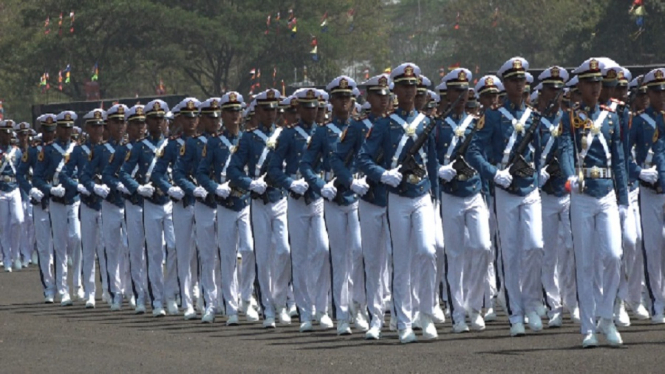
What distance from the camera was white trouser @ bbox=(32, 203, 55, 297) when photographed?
2304 cm

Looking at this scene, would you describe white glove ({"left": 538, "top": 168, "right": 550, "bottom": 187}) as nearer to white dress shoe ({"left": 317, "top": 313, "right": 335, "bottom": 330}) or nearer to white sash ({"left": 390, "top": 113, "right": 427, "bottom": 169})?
white sash ({"left": 390, "top": 113, "right": 427, "bottom": 169})

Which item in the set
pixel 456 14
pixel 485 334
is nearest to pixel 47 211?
pixel 485 334

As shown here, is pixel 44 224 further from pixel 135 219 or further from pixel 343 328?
pixel 343 328

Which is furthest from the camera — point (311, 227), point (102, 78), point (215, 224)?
point (102, 78)

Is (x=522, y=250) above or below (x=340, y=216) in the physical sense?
below

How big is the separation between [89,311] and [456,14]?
70.1m

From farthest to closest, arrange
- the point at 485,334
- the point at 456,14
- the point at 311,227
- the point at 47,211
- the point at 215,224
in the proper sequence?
the point at 456,14, the point at 47,211, the point at 215,224, the point at 311,227, the point at 485,334

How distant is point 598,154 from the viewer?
14.7 meters

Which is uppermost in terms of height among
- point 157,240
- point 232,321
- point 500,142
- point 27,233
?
point 500,142

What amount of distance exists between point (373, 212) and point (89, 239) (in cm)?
726

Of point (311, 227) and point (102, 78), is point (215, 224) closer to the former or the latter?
point (311, 227)

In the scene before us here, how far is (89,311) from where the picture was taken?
21344mm

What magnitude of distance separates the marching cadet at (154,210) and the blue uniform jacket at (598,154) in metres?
6.68

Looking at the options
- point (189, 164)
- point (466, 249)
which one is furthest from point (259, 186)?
point (466, 249)
